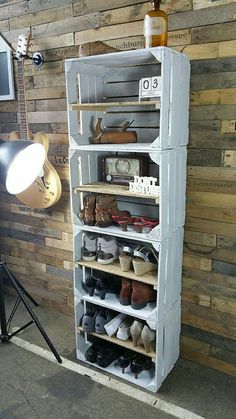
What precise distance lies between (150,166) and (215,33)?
742 millimetres

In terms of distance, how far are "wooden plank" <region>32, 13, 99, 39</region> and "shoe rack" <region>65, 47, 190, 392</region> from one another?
13.1 inches

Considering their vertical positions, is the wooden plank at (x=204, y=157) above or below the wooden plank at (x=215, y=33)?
below

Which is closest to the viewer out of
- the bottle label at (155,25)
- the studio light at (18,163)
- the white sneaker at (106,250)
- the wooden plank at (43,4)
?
the studio light at (18,163)

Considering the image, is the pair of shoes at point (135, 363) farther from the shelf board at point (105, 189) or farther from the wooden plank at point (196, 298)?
the shelf board at point (105, 189)

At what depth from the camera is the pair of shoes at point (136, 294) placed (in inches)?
74.3

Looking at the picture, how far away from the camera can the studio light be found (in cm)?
142

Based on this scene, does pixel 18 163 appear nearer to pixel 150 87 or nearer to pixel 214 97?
pixel 150 87

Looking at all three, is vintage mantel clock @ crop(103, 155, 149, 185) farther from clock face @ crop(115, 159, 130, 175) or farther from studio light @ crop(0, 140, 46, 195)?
studio light @ crop(0, 140, 46, 195)

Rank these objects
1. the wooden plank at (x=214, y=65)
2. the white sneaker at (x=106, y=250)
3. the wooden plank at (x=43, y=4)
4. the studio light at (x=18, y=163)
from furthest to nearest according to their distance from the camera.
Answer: the wooden plank at (x=43, y=4) < the white sneaker at (x=106, y=250) < the wooden plank at (x=214, y=65) < the studio light at (x=18, y=163)

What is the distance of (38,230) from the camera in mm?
2701

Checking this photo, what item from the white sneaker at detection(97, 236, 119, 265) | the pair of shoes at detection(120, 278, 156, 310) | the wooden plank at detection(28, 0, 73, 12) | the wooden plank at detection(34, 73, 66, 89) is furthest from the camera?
the wooden plank at detection(34, 73, 66, 89)

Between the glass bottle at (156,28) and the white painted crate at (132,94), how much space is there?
6cm

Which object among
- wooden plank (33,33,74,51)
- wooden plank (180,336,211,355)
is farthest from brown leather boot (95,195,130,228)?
wooden plank (33,33,74,51)

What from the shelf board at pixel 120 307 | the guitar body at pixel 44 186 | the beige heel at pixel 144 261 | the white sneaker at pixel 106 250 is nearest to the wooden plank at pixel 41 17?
the guitar body at pixel 44 186
